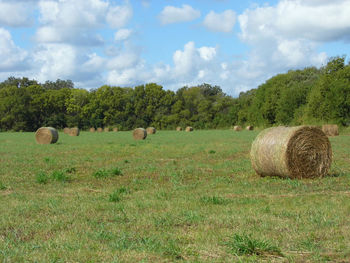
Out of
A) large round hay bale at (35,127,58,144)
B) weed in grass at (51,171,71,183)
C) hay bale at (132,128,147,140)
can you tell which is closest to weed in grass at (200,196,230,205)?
weed in grass at (51,171,71,183)

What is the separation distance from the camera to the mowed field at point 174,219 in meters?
5.53

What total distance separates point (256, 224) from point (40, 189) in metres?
6.41

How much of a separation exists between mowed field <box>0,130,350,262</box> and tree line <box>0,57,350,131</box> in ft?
207

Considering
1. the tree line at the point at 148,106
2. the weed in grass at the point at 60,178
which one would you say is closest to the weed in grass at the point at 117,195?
the weed in grass at the point at 60,178

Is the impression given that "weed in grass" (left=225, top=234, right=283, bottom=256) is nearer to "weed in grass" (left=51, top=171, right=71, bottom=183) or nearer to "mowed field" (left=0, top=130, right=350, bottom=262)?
"mowed field" (left=0, top=130, right=350, bottom=262)

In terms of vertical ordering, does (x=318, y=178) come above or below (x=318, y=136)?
below

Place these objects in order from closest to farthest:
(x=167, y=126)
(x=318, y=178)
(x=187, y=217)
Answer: (x=187, y=217), (x=318, y=178), (x=167, y=126)

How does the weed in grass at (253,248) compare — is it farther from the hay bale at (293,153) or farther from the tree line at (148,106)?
the tree line at (148,106)

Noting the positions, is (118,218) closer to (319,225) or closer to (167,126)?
(319,225)

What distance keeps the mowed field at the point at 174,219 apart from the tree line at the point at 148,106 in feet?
207

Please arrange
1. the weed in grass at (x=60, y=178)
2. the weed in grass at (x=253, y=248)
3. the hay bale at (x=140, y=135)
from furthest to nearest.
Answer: the hay bale at (x=140, y=135) < the weed in grass at (x=60, y=178) < the weed in grass at (x=253, y=248)

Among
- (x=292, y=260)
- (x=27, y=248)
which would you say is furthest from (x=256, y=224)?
(x=27, y=248)

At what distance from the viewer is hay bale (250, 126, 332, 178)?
1286 cm

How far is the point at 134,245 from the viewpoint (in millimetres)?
5934
